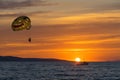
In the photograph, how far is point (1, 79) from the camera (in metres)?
94.1

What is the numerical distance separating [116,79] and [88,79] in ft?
20.3

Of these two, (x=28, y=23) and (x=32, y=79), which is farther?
(x=32, y=79)

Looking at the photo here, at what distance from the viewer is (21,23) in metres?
54.5

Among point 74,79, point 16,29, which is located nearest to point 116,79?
point 74,79

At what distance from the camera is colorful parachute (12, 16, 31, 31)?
5441 cm

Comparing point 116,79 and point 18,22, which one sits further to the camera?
point 116,79

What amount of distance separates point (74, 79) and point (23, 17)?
47.3 meters

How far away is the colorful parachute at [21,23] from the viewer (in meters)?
54.4

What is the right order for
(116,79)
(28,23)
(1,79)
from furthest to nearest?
1. (116,79)
2. (1,79)
3. (28,23)

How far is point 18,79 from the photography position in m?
94.5

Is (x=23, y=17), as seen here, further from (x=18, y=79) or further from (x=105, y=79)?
(x=105, y=79)

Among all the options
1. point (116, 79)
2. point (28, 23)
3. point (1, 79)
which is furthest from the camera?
point (116, 79)

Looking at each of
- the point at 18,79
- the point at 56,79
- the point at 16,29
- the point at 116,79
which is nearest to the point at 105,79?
the point at 116,79

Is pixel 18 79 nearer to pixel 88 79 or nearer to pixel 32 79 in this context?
pixel 32 79
